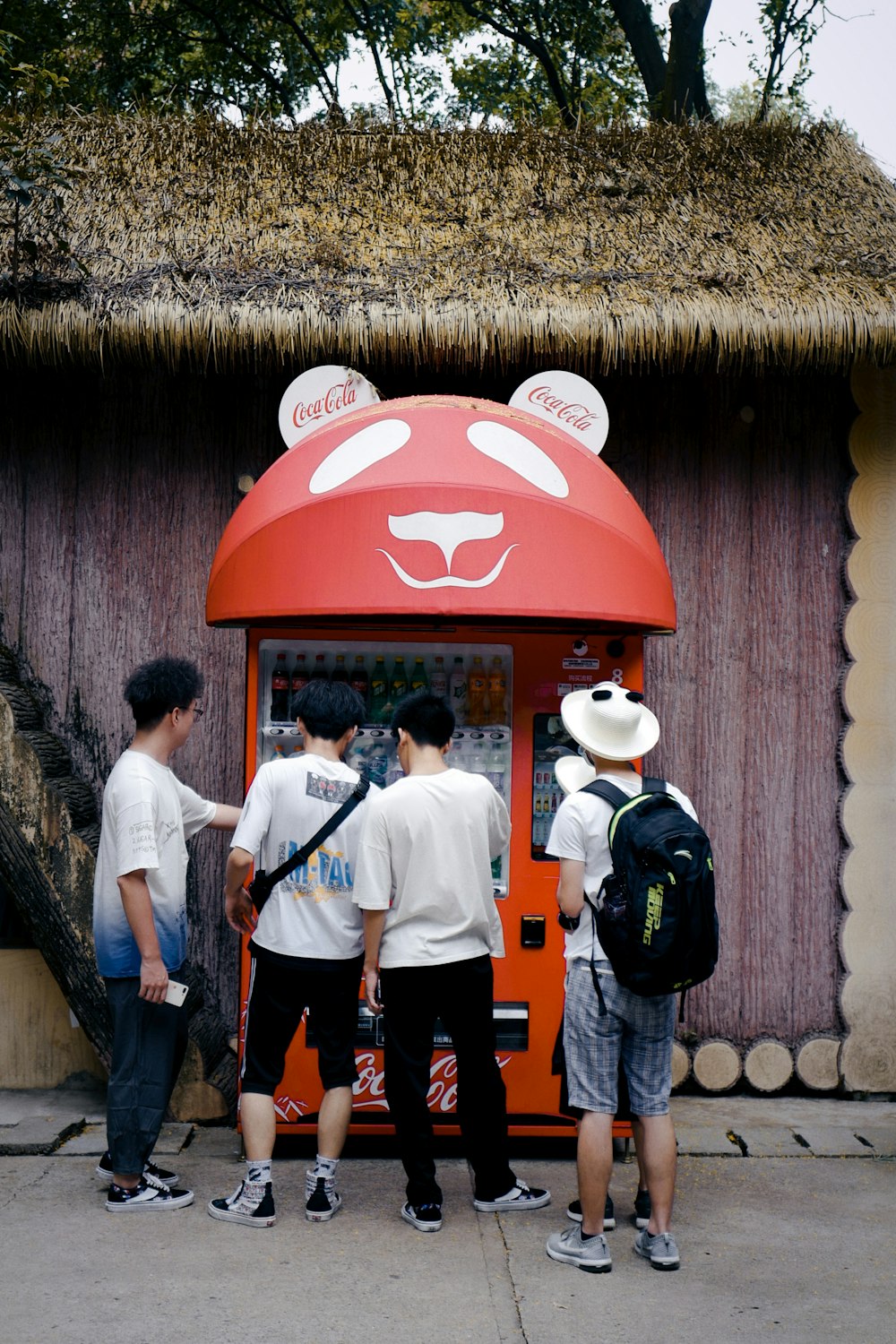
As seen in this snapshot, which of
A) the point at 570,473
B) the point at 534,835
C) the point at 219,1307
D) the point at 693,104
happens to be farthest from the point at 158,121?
the point at 693,104

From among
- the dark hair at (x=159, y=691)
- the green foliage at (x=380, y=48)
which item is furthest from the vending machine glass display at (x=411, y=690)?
the green foliage at (x=380, y=48)

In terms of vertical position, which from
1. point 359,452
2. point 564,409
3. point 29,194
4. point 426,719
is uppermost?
point 29,194

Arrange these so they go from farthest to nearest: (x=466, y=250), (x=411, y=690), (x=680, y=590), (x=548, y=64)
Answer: (x=548, y=64) < (x=680, y=590) < (x=466, y=250) < (x=411, y=690)

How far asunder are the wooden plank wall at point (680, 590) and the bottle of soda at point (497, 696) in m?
1.06

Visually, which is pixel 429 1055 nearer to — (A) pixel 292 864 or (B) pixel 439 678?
(A) pixel 292 864

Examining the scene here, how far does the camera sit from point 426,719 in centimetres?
386

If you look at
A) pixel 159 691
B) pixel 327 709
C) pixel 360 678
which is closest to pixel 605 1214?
pixel 327 709

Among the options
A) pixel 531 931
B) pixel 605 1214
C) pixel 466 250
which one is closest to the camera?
pixel 605 1214

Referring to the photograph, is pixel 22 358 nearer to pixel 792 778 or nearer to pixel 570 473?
pixel 570 473

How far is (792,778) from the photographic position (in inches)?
211

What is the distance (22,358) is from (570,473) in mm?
2641

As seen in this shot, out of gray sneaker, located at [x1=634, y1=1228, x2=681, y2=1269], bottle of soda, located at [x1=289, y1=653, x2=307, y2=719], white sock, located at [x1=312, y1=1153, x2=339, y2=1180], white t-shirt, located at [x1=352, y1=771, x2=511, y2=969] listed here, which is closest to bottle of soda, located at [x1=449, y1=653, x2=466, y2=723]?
bottle of soda, located at [x1=289, y1=653, x2=307, y2=719]

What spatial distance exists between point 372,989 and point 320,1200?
29.1 inches

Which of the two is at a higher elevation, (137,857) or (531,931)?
(137,857)
